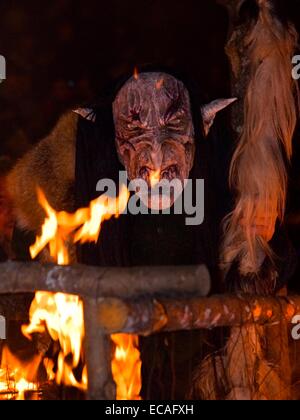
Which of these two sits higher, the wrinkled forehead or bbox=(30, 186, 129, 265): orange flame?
the wrinkled forehead

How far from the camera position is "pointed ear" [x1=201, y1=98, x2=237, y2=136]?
4.23 meters

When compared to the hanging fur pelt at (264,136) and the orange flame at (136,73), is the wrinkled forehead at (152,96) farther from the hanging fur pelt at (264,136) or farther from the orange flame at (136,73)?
the hanging fur pelt at (264,136)

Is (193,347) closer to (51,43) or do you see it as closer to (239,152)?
(239,152)

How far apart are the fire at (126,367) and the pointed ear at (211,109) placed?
153cm

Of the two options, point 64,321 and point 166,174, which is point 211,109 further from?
point 64,321

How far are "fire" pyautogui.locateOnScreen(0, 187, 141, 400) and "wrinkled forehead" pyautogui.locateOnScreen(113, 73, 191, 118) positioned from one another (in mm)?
435

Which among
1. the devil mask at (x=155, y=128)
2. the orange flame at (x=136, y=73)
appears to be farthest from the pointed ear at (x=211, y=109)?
the orange flame at (x=136, y=73)

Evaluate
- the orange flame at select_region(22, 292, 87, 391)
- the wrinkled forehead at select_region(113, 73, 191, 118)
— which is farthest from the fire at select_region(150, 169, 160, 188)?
the orange flame at select_region(22, 292, 87, 391)

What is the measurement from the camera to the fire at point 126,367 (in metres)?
3.01

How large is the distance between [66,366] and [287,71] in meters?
1.76

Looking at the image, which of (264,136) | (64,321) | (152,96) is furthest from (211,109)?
(64,321)

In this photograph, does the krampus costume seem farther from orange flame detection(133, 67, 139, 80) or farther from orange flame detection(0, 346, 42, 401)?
orange flame detection(0, 346, 42, 401)

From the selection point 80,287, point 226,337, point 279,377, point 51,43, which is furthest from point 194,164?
point 51,43

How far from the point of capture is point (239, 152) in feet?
13.0
